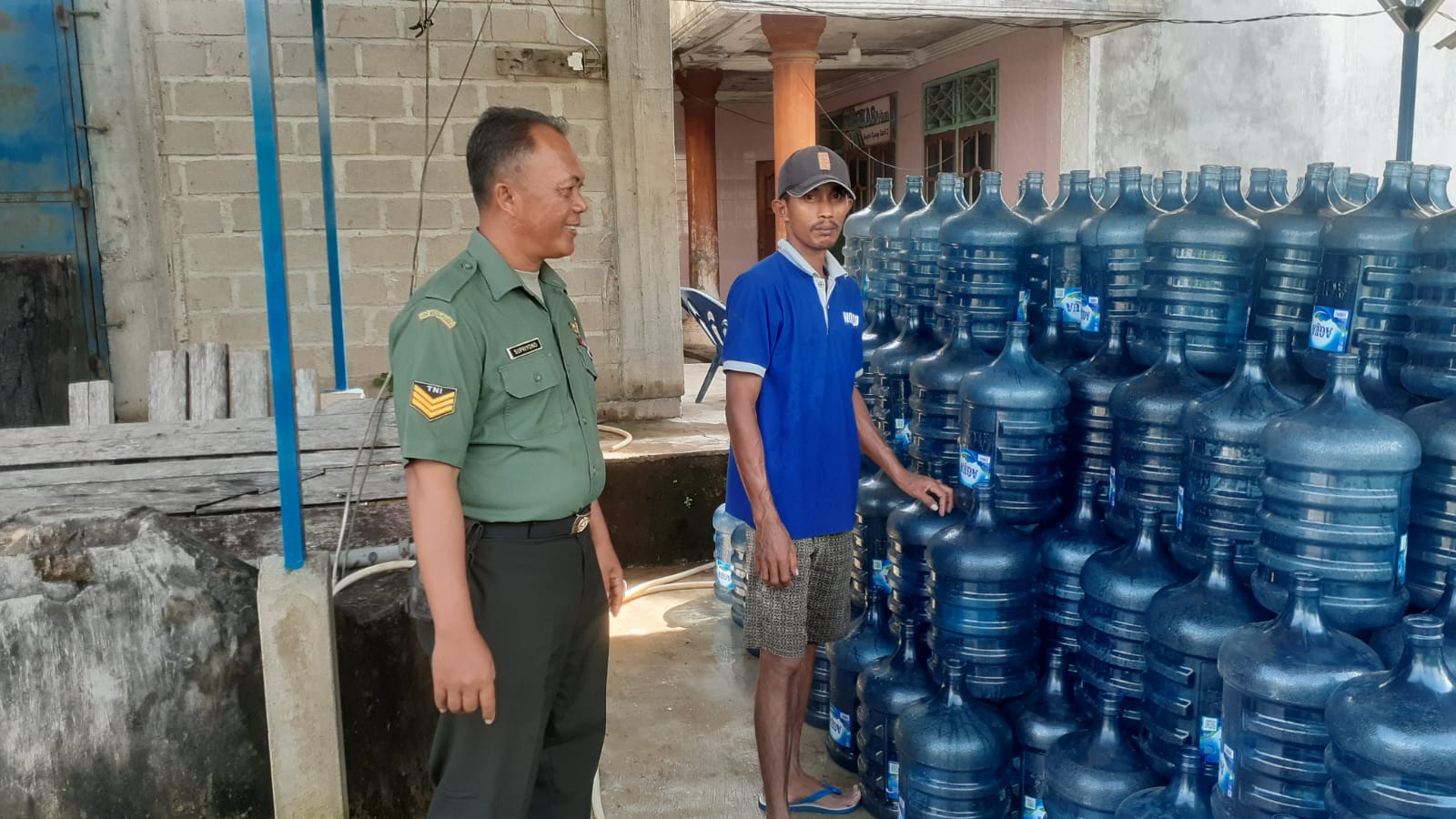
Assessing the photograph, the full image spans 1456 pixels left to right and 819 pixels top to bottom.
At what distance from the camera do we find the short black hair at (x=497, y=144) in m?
2.37

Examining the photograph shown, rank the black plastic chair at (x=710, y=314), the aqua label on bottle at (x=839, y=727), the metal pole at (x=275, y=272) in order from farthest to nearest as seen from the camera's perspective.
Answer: the black plastic chair at (x=710, y=314) → the aqua label on bottle at (x=839, y=727) → the metal pole at (x=275, y=272)

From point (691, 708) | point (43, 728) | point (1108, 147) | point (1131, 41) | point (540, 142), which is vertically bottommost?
point (691, 708)

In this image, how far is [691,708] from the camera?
4.39 m

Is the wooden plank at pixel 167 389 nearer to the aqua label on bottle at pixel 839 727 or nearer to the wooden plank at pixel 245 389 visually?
the wooden plank at pixel 245 389

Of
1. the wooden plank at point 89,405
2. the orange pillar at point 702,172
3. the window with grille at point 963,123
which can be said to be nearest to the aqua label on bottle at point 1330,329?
the wooden plank at point 89,405

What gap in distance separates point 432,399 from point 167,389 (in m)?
2.89

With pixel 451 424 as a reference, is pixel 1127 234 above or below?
above

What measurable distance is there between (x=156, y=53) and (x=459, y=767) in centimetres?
568

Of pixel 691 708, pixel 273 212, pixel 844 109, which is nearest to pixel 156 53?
pixel 273 212

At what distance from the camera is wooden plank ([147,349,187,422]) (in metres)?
4.51

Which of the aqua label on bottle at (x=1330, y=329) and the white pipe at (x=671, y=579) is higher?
the aqua label on bottle at (x=1330, y=329)

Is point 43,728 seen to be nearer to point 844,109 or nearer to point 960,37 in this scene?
point 960,37

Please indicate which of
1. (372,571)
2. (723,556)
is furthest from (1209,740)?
(723,556)

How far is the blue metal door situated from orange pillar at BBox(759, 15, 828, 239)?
251 inches
